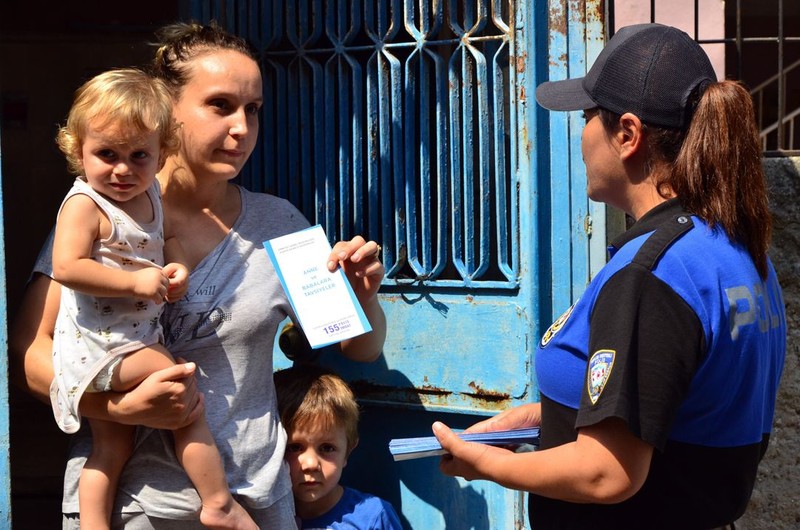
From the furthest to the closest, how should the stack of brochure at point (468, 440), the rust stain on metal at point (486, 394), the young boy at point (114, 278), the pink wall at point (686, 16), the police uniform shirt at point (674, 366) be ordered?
the pink wall at point (686, 16) < the rust stain on metal at point (486, 394) < the young boy at point (114, 278) < the stack of brochure at point (468, 440) < the police uniform shirt at point (674, 366)

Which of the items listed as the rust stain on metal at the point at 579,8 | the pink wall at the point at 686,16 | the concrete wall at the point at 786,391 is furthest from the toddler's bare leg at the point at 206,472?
the pink wall at the point at 686,16

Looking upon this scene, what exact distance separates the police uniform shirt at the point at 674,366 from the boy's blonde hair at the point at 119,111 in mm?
1047

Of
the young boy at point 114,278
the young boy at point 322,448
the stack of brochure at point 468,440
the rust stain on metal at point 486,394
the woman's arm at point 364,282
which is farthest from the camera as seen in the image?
the rust stain on metal at point 486,394

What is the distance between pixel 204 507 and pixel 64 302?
581mm

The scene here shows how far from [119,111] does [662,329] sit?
4.24ft

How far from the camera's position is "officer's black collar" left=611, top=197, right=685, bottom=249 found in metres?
1.94

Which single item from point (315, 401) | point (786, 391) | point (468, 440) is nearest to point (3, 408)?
point (315, 401)

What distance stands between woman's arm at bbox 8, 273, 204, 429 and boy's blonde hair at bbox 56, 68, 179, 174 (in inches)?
13.5

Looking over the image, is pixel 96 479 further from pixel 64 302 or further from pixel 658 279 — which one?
pixel 658 279

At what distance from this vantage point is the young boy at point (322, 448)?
A: 287 centimetres

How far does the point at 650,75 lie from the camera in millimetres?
1986

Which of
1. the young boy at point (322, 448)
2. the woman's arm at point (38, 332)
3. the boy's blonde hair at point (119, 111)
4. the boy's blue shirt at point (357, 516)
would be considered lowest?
the boy's blue shirt at point (357, 516)

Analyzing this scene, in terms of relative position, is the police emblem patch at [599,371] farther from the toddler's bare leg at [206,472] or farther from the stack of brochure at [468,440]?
the toddler's bare leg at [206,472]

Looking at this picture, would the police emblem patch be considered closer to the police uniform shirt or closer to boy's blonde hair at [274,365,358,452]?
the police uniform shirt
